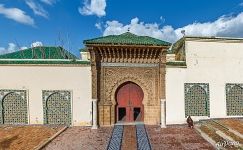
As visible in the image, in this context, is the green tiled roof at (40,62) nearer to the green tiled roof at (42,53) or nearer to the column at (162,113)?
the column at (162,113)

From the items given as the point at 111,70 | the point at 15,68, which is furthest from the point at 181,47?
the point at 15,68

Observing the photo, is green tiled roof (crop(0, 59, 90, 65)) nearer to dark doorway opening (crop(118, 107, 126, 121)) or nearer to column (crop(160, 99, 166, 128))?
dark doorway opening (crop(118, 107, 126, 121))

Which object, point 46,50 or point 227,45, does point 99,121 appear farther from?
point 46,50

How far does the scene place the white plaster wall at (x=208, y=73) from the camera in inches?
445

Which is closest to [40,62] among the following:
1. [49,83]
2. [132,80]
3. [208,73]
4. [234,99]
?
[49,83]

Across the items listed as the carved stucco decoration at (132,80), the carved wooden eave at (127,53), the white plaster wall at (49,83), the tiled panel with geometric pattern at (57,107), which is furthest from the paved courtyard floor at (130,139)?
the carved wooden eave at (127,53)

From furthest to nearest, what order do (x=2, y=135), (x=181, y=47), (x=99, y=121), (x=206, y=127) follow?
(x=181, y=47) → (x=99, y=121) → (x=206, y=127) → (x=2, y=135)

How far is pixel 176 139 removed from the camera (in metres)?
8.91

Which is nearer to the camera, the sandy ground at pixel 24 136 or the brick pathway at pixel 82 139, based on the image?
the brick pathway at pixel 82 139

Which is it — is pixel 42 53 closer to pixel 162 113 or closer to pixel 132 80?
pixel 132 80

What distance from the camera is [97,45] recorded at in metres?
10.3

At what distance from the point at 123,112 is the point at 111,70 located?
2.64m

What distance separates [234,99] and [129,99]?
5.22m

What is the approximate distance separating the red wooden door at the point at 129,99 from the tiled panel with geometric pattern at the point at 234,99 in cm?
430
